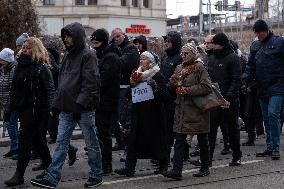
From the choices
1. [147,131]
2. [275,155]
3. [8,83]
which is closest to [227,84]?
[275,155]

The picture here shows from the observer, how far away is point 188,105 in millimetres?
9523

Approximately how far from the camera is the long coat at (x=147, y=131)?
9.77 m

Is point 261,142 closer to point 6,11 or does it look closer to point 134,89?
point 134,89

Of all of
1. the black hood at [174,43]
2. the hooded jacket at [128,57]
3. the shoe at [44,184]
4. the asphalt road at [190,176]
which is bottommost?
the asphalt road at [190,176]

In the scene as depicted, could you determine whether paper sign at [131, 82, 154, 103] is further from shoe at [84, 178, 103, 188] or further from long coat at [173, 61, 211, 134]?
shoe at [84, 178, 103, 188]

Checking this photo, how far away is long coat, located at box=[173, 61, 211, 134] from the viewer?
31.0ft

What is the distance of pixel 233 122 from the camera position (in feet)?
35.5

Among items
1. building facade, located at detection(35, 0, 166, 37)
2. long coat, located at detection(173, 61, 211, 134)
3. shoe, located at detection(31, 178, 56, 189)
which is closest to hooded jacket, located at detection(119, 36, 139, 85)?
long coat, located at detection(173, 61, 211, 134)

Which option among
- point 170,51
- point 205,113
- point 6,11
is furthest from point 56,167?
point 6,11

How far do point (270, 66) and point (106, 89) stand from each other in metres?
2.90

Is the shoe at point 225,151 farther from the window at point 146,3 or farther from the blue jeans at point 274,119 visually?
the window at point 146,3

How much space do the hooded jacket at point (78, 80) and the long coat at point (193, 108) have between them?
1.36m

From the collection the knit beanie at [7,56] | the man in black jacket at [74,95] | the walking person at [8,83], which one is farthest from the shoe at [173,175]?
the knit beanie at [7,56]

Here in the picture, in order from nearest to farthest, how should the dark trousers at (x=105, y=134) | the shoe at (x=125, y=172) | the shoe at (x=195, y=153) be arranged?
the shoe at (x=125, y=172) < the dark trousers at (x=105, y=134) < the shoe at (x=195, y=153)
